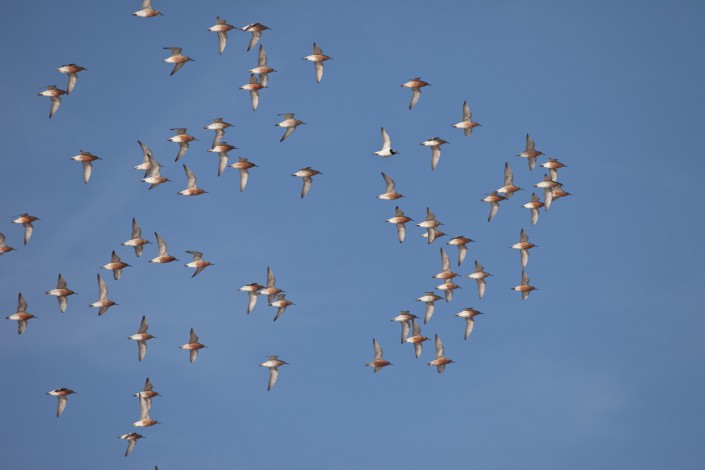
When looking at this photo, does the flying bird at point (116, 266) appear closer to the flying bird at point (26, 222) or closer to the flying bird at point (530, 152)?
the flying bird at point (26, 222)

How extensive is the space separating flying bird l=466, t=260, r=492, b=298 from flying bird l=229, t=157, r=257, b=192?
14.9 meters

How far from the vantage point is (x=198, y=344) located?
98.4m

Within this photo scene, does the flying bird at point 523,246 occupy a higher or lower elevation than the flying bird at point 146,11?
lower

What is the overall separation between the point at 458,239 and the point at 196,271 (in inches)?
605

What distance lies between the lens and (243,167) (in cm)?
9875

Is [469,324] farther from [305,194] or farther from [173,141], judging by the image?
[173,141]

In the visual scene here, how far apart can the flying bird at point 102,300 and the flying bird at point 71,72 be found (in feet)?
34.8

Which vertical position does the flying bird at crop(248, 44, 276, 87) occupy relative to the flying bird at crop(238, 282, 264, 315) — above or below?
above

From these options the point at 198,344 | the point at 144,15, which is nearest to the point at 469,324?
the point at 198,344

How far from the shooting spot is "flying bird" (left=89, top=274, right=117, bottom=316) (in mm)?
96081

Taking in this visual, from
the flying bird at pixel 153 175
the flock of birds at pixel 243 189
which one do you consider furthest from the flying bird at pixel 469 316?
the flying bird at pixel 153 175

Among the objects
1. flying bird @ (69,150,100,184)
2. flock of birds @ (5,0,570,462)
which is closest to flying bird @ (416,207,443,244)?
flock of birds @ (5,0,570,462)

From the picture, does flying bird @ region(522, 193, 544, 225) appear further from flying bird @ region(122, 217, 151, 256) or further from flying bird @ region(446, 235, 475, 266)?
flying bird @ region(122, 217, 151, 256)

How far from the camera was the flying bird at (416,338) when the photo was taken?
3979 inches
